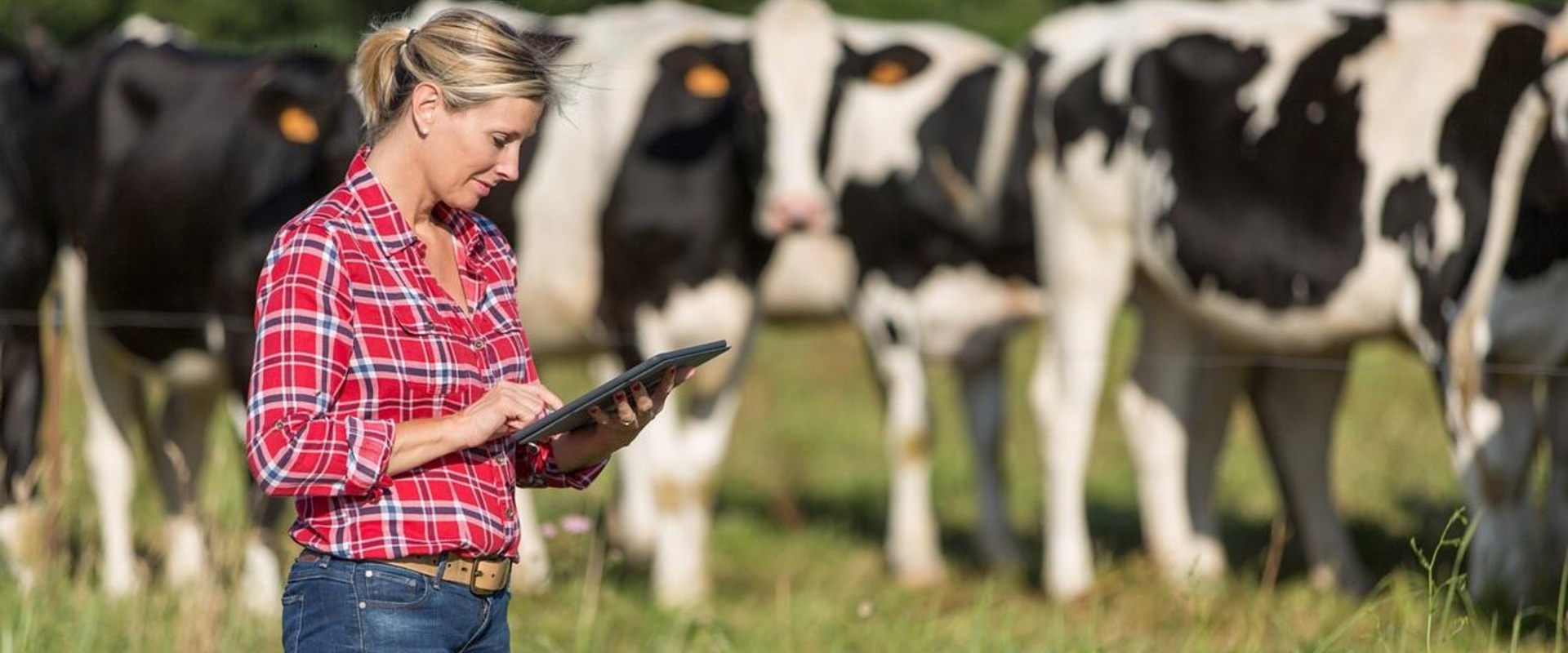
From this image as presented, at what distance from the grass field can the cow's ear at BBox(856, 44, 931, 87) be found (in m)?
1.93

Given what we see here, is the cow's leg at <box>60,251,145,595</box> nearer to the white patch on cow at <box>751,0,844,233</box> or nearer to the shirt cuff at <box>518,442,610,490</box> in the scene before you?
the white patch on cow at <box>751,0,844,233</box>

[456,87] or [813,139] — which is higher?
[456,87]

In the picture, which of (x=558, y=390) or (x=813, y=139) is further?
(x=558, y=390)

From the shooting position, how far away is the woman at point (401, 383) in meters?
2.84

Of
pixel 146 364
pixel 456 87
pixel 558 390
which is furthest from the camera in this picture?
pixel 558 390

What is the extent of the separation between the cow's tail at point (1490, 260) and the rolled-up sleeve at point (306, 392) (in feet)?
13.8

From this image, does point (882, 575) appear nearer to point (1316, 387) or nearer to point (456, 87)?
point (1316, 387)

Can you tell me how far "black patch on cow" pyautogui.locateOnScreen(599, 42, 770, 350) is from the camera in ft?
25.3

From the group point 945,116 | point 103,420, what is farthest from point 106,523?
point 945,116

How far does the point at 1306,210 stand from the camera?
6.86 metres

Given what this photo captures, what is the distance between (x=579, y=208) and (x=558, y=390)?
482 centimetres

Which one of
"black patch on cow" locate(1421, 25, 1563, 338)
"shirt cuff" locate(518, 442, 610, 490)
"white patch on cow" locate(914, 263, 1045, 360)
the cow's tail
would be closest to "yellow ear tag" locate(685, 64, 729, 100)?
"white patch on cow" locate(914, 263, 1045, 360)

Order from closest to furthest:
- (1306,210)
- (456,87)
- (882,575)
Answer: (456,87) → (1306,210) → (882,575)

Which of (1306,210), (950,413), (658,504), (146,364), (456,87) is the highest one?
(456,87)
